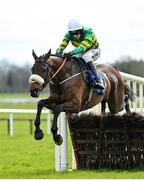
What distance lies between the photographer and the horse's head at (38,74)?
9883 millimetres

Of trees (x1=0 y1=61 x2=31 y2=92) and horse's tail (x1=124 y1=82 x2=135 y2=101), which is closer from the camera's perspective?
horse's tail (x1=124 y1=82 x2=135 y2=101)

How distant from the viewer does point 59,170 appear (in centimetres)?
1048

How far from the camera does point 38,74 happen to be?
9945 mm

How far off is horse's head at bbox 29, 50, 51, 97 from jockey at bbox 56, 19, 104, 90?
2.26 feet

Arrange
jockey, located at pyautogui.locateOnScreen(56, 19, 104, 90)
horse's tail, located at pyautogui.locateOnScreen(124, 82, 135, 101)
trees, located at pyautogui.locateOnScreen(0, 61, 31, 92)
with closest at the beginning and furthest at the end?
jockey, located at pyautogui.locateOnScreen(56, 19, 104, 90)
horse's tail, located at pyautogui.locateOnScreen(124, 82, 135, 101)
trees, located at pyautogui.locateOnScreen(0, 61, 31, 92)

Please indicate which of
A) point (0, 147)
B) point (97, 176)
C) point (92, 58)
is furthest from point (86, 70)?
point (0, 147)

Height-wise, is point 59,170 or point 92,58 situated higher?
point 92,58

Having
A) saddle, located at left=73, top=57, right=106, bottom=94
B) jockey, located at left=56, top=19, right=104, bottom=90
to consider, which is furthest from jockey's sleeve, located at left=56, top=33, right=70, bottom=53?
saddle, located at left=73, top=57, right=106, bottom=94

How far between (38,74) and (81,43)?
45.6 inches

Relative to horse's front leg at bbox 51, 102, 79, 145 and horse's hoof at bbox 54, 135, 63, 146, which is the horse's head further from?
horse's hoof at bbox 54, 135, 63, 146

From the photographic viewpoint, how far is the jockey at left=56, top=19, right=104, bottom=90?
10.7 metres

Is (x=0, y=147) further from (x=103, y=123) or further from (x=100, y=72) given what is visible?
(x=103, y=123)

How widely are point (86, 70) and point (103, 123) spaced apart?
41.0 inches

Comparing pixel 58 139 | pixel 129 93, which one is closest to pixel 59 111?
pixel 58 139
